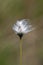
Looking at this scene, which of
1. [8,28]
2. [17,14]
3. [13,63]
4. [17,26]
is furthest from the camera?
[17,14]

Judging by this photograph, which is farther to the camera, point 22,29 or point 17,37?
point 17,37

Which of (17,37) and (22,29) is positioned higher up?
(17,37)

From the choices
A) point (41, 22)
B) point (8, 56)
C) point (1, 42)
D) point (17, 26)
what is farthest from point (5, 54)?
point (17, 26)

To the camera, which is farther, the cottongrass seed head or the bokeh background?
the bokeh background

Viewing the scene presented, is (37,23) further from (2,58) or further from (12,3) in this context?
(2,58)

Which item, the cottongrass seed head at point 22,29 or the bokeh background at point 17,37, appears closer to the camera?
the cottongrass seed head at point 22,29

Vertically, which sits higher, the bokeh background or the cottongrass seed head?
the bokeh background

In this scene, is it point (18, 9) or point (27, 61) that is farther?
point (18, 9)

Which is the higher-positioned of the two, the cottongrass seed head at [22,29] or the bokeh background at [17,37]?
the bokeh background at [17,37]
